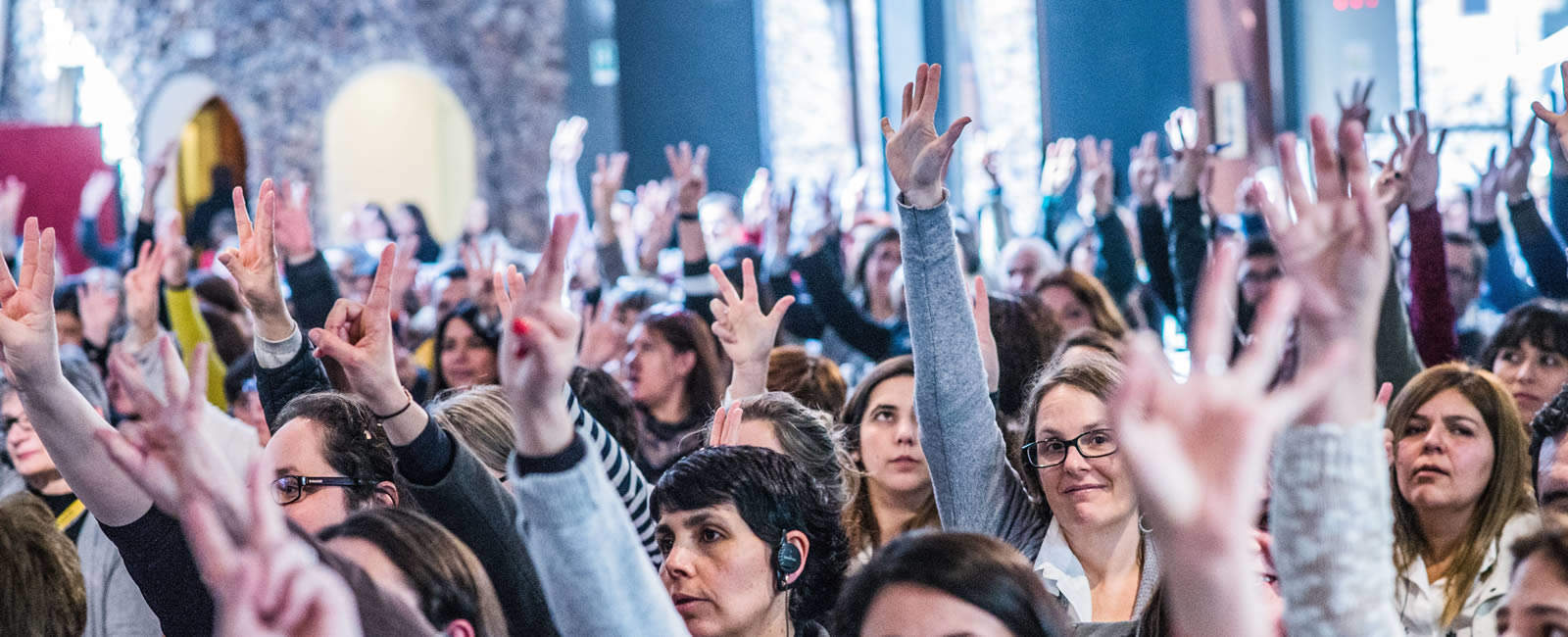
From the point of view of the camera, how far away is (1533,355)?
11.2ft

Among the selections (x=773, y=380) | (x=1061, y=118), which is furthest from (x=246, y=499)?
(x=1061, y=118)

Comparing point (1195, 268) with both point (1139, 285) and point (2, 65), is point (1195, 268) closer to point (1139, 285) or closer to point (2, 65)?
point (1139, 285)

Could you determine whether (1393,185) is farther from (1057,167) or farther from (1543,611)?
(1057,167)

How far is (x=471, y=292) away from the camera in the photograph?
14.9ft

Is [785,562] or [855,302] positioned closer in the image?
[785,562]

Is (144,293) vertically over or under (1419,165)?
under

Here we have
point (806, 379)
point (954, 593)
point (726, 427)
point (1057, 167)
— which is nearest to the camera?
point (954, 593)

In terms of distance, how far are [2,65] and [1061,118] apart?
29.8 feet

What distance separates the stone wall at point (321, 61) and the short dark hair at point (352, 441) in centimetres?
1028

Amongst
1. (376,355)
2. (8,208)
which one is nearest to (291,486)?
(376,355)

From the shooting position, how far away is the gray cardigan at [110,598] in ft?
7.92

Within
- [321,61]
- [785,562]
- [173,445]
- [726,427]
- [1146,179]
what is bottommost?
[785,562]

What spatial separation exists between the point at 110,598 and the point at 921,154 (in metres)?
1.46

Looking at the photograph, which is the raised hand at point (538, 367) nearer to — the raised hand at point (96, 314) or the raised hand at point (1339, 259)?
the raised hand at point (1339, 259)
